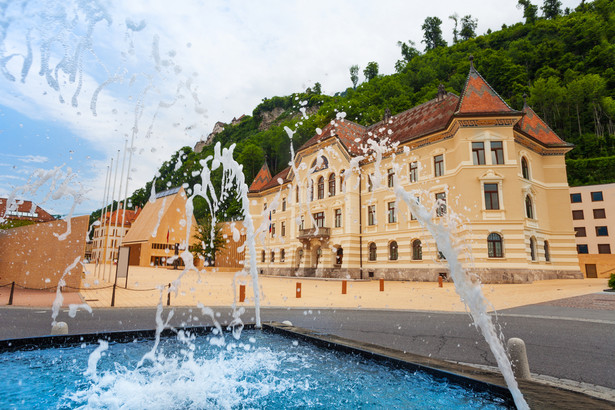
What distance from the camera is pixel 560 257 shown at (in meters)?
29.4

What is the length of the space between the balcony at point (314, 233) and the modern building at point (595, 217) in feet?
122

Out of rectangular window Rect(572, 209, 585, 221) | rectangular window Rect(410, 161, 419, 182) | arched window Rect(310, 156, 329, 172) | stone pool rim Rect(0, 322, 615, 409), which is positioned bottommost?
stone pool rim Rect(0, 322, 615, 409)

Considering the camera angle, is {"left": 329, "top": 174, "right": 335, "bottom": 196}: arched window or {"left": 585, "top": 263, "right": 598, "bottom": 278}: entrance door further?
{"left": 585, "top": 263, "right": 598, "bottom": 278}: entrance door

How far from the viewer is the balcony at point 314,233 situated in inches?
1435

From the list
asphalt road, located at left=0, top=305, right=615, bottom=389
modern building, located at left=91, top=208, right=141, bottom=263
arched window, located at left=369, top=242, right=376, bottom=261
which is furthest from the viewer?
modern building, located at left=91, top=208, right=141, bottom=263

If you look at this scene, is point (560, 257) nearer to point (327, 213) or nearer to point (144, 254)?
point (327, 213)

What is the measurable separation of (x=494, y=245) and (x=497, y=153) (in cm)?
712

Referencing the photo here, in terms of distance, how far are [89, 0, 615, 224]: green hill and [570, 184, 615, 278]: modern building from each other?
1.72m

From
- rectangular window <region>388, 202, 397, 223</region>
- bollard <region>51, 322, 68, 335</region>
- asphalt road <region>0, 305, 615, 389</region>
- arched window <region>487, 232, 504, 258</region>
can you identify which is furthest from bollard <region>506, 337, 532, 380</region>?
rectangular window <region>388, 202, 397, 223</region>

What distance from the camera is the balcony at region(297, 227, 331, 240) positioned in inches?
1435

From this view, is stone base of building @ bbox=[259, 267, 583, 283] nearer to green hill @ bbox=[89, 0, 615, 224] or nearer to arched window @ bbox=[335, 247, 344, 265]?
arched window @ bbox=[335, 247, 344, 265]

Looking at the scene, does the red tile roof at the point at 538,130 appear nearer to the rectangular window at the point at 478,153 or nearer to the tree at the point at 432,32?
the rectangular window at the point at 478,153

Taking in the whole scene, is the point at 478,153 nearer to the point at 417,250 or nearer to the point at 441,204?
the point at 441,204

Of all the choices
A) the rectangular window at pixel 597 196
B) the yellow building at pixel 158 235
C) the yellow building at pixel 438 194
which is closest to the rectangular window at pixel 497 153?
the yellow building at pixel 438 194
